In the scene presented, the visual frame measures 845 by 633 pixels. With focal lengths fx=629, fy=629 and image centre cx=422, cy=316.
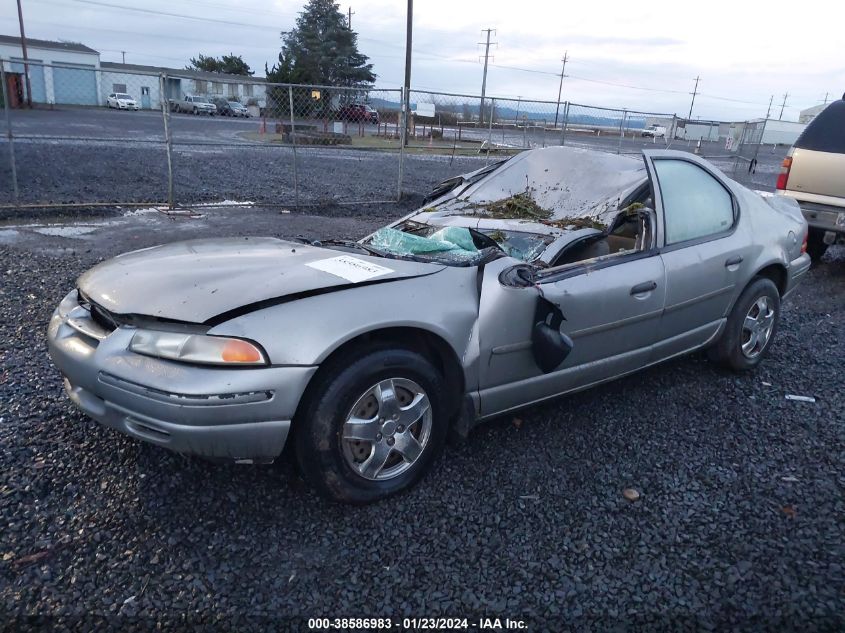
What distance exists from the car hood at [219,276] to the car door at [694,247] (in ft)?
5.49

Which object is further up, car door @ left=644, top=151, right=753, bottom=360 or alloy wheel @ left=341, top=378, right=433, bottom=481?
car door @ left=644, top=151, right=753, bottom=360

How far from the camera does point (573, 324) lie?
3273 mm

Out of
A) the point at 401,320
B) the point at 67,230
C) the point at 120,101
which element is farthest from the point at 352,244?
the point at 120,101

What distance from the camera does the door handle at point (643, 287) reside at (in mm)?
3539

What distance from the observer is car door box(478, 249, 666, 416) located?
301 centimetres

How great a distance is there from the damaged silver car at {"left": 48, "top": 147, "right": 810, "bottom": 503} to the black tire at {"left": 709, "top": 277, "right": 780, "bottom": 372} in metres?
0.03

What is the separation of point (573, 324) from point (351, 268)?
1198 mm

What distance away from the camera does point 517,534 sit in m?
2.70

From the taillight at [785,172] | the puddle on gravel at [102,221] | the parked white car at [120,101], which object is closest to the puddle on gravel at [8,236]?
the puddle on gravel at [102,221]

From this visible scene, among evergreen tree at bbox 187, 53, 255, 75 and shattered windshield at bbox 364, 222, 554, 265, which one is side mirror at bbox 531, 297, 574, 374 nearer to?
shattered windshield at bbox 364, 222, 554, 265

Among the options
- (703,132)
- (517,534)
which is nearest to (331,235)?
(517,534)

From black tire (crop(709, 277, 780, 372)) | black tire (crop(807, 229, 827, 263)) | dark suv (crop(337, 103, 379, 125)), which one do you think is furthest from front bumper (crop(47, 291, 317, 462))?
dark suv (crop(337, 103, 379, 125))

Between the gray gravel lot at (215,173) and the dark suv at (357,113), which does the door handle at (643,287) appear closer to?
the gray gravel lot at (215,173)

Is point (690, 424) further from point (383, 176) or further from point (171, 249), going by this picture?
point (383, 176)
